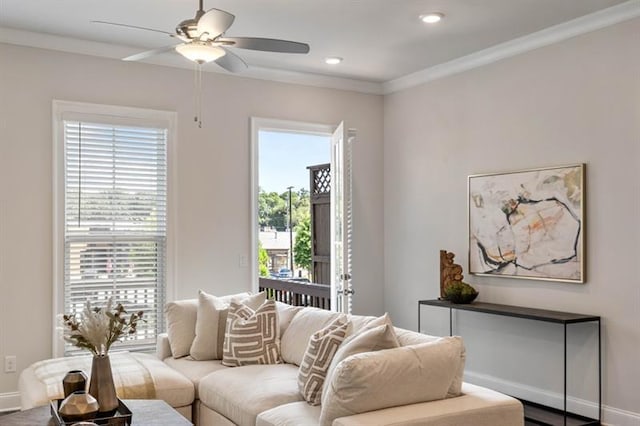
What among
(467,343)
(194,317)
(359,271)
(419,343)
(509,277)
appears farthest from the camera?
(359,271)

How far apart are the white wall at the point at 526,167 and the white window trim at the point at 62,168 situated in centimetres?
221

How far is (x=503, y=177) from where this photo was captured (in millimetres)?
5070

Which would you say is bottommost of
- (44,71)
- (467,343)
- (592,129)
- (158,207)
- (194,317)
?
(467,343)

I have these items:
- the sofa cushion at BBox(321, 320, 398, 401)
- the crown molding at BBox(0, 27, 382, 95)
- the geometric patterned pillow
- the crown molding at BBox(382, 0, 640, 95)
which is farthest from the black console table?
the crown molding at BBox(0, 27, 382, 95)

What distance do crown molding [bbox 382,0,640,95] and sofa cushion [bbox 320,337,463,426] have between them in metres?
2.71

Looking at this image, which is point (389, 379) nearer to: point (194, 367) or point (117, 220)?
point (194, 367)

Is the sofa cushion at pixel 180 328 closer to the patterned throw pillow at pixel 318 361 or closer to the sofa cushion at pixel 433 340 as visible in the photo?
the patterned throw pillow at pixel 318 361

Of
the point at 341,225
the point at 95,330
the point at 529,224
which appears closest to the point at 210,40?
the point at 95,330

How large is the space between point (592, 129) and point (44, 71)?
4.02m

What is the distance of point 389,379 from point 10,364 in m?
3.22

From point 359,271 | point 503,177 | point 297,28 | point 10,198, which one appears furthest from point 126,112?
point 503,177

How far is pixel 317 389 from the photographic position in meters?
3.23

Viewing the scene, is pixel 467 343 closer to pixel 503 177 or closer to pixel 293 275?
pixel 503 177

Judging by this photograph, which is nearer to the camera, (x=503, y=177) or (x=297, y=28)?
(x=297, y=28)
